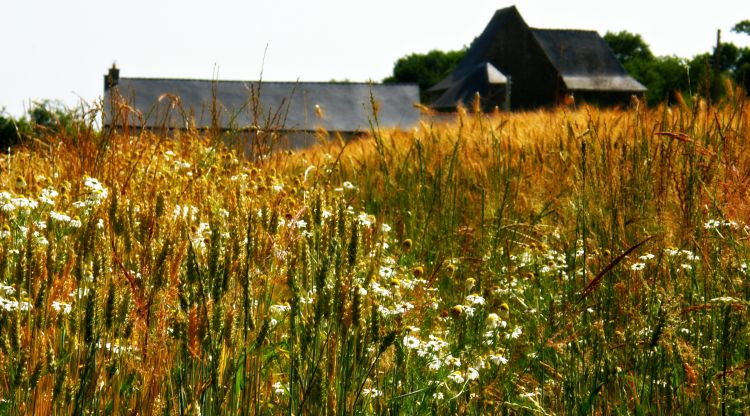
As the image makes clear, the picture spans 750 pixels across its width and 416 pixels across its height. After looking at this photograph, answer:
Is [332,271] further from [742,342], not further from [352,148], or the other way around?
[352,148]

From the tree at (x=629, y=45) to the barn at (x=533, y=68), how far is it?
72.2 feet

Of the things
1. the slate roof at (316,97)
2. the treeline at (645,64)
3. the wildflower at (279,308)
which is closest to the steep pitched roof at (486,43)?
the slate roof at (316,97)

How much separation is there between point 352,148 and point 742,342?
6.00 metres

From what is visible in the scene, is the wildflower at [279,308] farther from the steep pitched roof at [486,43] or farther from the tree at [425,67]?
the tree at [425,67]

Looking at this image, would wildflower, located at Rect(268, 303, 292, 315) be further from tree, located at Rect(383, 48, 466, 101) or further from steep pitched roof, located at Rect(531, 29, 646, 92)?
tree, located at Rect(383, 48, 466, 101)

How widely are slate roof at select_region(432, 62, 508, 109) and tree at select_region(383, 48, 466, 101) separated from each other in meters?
34.2

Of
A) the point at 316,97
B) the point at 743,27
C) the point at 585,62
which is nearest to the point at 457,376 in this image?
the point at 316,97

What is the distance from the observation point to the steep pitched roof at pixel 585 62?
43.0 metres

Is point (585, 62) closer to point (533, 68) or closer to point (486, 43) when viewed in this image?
point (533, 68)

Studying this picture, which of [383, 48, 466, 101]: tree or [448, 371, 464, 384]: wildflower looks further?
[383, 48, 466, 101]: tree

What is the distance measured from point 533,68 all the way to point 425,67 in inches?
1409

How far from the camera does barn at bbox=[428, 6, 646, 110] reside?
3994cm

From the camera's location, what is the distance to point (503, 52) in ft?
→ 137

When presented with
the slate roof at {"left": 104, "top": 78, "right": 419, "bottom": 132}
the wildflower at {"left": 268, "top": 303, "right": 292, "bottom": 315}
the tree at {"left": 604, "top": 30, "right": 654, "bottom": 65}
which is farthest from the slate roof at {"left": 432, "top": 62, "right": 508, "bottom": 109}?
the wildflower at {"left": 268, "top": 303, "right": 292, "bottom": 315}
